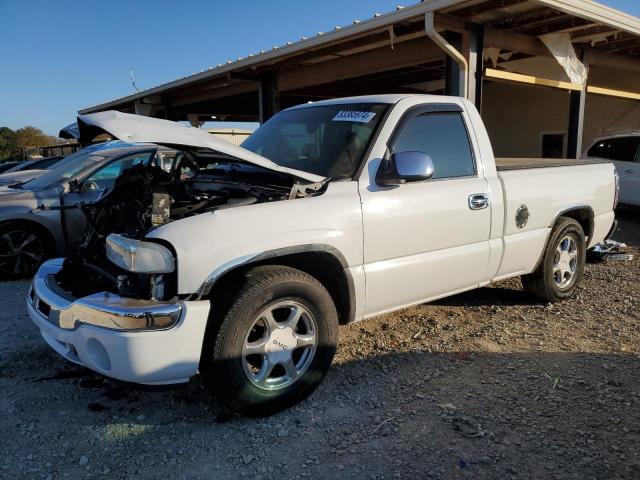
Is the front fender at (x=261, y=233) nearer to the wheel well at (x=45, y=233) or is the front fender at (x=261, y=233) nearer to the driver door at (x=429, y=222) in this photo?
the driver door at (x=429, y=222)

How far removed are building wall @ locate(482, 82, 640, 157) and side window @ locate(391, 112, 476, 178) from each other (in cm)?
1023

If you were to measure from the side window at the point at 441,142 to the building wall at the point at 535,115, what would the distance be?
10229 millimetres

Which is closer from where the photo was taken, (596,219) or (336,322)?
(336,322)

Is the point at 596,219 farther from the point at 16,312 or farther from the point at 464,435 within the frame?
the point at 16,312

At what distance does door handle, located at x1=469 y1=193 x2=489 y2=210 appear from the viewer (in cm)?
387

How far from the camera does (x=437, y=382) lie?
3439 millimetres

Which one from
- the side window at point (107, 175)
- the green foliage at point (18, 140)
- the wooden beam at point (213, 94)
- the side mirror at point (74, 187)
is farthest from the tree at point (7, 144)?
the side mirror at point (74, 187)

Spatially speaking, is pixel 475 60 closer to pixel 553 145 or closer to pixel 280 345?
pixel 280 345

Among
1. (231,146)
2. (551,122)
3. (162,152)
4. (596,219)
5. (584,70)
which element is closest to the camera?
(231,146)

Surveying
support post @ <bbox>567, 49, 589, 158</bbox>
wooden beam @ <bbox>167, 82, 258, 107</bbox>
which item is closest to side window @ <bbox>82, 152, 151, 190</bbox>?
wooden beam @ <bbox>167, 82, 258, 107</bbox>

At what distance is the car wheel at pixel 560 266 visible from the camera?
475cm

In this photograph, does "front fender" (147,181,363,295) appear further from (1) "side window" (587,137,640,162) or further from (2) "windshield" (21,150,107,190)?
(1) "side window" (587,137,640,162)

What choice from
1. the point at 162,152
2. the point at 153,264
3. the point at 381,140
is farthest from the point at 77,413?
the point at 162,152

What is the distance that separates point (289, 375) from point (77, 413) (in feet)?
4.24
